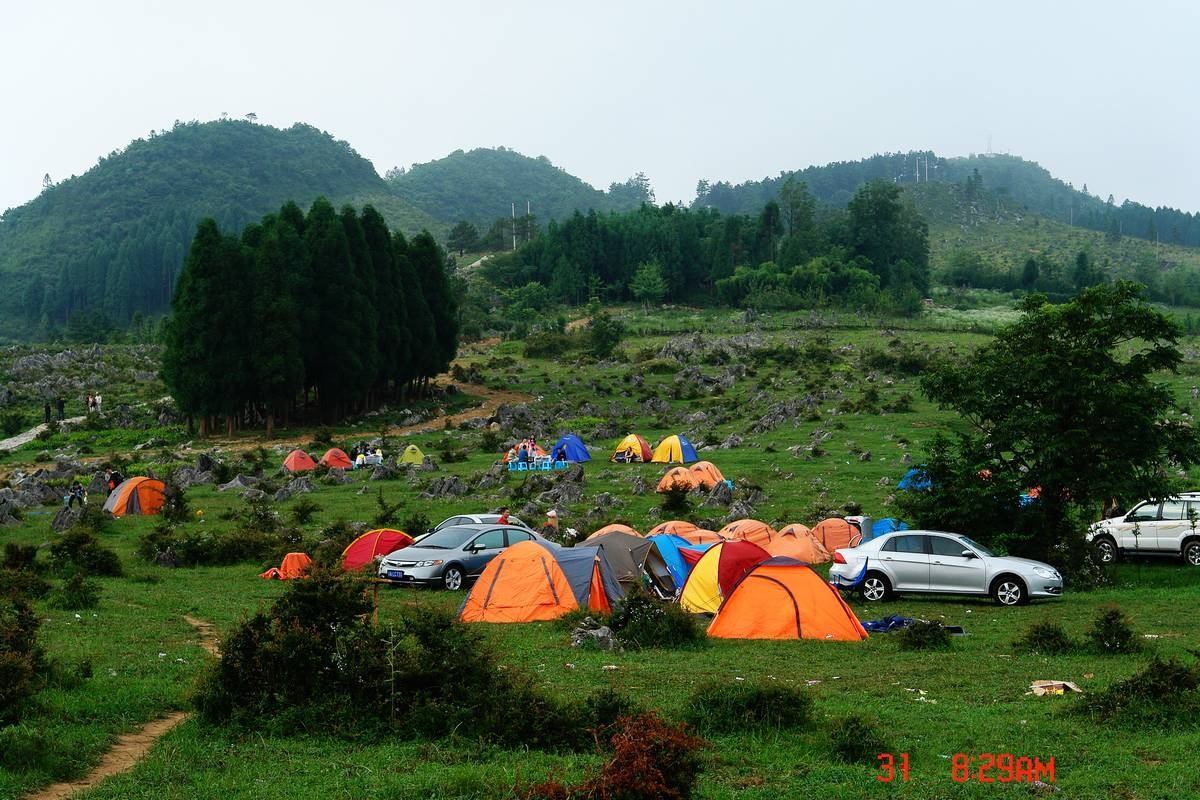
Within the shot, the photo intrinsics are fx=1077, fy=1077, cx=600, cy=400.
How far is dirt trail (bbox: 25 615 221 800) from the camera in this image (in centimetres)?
902

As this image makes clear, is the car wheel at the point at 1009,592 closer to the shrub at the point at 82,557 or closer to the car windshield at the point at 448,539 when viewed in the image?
the car windshield at the point at 448,539

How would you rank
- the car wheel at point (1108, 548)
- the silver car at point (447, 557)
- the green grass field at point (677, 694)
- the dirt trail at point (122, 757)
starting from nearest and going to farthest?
1. the dirt trail at point (122, 757)
2. the green grass field at point (677, 694)
3. the silver car at point (447, 557)
4. the car wheel at point (1108, 548)

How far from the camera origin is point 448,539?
24.1 m

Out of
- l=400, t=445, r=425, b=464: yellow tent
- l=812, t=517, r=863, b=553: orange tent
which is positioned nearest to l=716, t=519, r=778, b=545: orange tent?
l=812, t=517, r=863, b=553: orange tent

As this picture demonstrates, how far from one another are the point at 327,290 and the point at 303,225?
6.95 metres

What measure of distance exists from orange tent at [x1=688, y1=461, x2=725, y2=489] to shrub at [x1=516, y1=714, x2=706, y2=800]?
27727 mm

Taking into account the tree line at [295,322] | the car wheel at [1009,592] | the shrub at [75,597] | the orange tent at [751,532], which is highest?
the tree line at [295,322]

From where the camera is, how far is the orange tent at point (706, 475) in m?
36.9

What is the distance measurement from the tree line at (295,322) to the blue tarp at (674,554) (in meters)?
34.8

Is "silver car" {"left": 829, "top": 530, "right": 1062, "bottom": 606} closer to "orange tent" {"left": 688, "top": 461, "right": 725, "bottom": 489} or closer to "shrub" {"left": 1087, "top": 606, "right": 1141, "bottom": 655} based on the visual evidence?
"shrub" {"left": 1087, "top": 606, "right": 1141, "bottom": 655}

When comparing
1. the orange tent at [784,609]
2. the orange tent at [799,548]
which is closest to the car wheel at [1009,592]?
the orange tent at [784,609]

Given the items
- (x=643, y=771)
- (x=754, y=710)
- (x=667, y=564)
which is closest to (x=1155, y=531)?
(x=667, y=564)

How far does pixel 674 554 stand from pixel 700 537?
186 cm

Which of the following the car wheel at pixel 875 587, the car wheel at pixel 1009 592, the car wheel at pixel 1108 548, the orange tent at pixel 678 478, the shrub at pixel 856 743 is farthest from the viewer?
the orange tent at pixel 678 478
